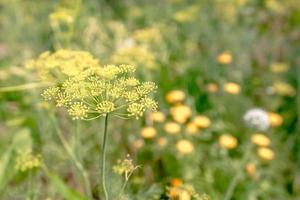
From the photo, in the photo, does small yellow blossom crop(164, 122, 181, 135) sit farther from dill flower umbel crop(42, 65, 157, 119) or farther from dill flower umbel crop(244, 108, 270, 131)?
Result: dill flower umbel crop(42, 65, 157, 119)

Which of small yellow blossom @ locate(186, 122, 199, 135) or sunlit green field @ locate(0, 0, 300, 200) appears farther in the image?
small yellow blossom @ locate(186, 122, 199, 135)

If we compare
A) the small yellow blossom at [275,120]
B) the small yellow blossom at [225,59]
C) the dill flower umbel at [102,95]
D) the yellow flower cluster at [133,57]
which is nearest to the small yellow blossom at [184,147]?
the yellow flower cluster at [133,57]

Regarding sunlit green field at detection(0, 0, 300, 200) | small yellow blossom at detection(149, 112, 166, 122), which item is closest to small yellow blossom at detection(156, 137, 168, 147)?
sunlit green field at detection(0, 0, 300, 200)

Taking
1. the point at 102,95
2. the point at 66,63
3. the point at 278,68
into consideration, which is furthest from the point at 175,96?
the point at 102,95

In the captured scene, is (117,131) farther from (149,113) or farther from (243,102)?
(243,102)

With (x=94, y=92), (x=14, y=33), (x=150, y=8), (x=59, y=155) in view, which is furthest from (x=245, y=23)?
(x=94, y=92)

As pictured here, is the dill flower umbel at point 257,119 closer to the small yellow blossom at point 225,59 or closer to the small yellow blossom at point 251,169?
the small yellow blossom at point 251,169

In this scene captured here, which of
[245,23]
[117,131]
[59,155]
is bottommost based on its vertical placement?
[59,155]

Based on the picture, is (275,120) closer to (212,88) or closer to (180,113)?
(212,88)
